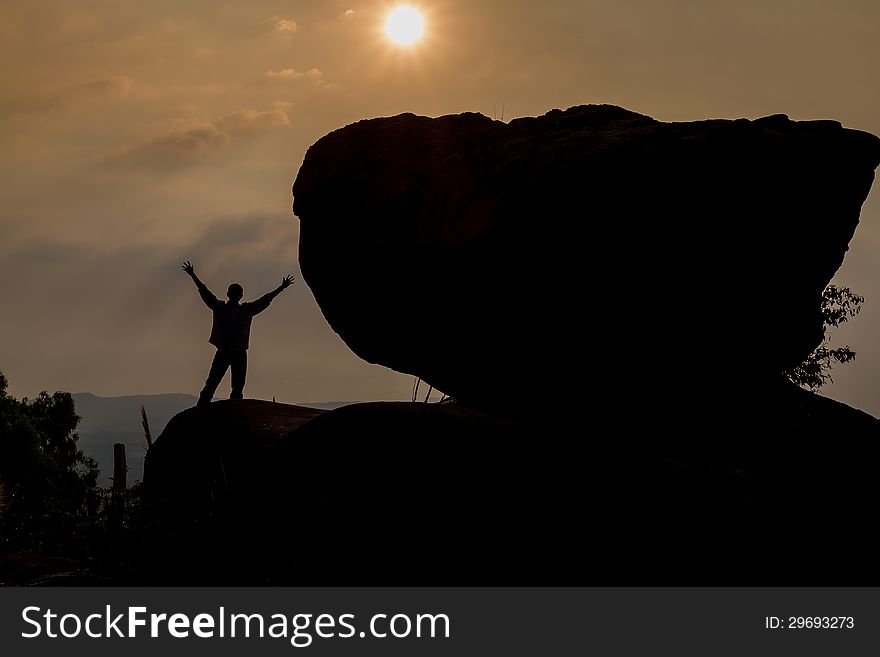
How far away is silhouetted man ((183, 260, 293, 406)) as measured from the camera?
13258mm

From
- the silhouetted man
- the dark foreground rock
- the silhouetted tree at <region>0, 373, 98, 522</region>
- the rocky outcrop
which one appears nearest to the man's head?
the silhouetted man

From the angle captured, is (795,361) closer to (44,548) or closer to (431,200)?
(431,200)

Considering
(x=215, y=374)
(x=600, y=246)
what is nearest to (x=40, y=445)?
(x=215, y=374)

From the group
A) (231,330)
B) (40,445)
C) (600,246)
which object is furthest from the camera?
(40,445)

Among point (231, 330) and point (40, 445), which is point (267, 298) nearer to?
point (231, 330)

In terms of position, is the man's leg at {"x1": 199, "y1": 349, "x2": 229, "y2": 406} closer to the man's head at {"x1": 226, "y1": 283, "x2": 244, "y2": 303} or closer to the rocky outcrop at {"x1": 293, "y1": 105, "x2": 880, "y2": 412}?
the man's head at {"x1": 226, "y1": 283, "x2": 244, "y2": 303}

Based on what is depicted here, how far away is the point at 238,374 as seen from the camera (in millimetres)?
13531

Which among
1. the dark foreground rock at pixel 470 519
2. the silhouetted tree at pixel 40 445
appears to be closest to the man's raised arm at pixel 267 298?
the dark foreground rock at pixel 470 519

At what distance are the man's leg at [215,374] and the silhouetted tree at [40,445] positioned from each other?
11.9 m

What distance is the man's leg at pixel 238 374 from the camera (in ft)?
44.2

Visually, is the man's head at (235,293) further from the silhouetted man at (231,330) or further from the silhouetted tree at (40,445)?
the silhouetted tree at (40,445)

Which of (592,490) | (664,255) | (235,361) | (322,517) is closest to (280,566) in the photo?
(322,517)

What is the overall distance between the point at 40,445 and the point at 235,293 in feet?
70.4

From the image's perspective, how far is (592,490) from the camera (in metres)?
6.94
